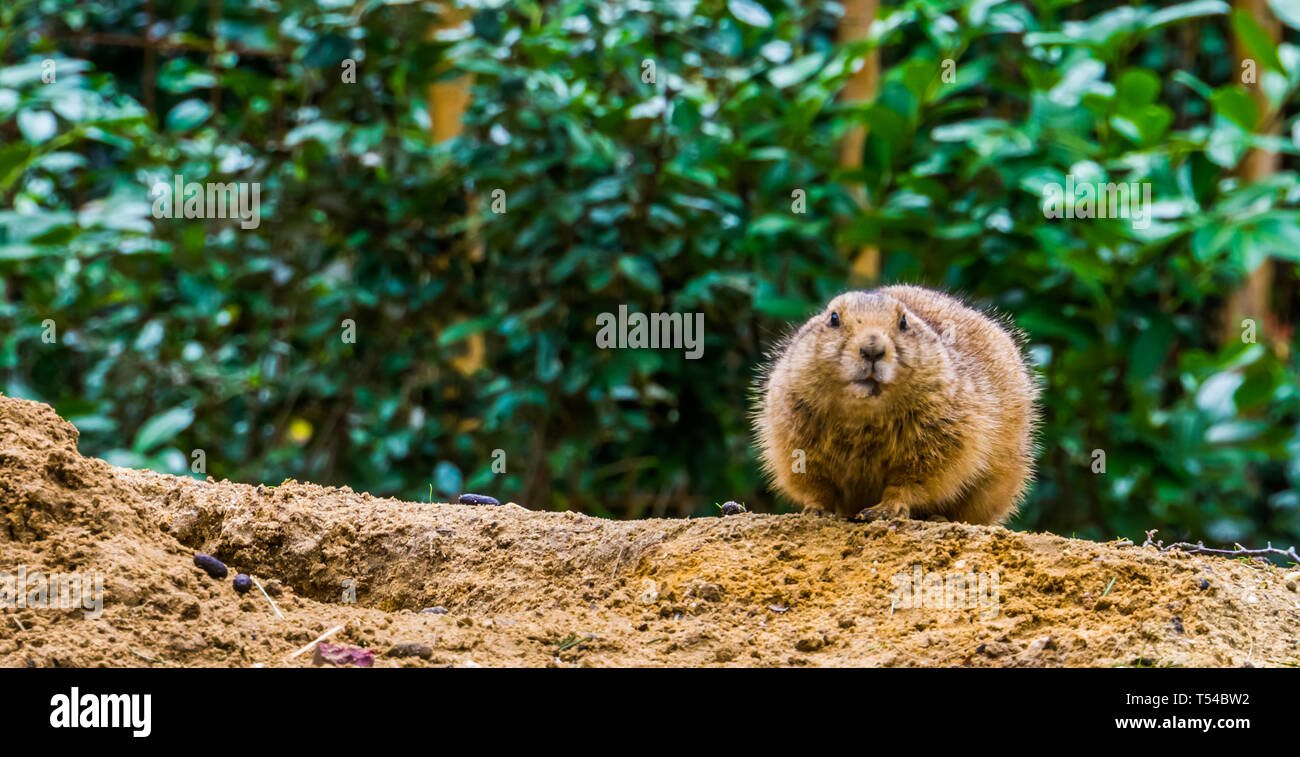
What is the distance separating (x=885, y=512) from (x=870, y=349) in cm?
54

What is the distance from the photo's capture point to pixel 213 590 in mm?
3020

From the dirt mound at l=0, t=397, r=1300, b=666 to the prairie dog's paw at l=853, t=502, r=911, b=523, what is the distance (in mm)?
133

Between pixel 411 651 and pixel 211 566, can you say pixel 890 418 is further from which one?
pixel 211 566

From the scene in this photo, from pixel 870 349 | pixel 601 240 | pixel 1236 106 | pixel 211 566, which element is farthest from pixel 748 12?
pixel 211 566

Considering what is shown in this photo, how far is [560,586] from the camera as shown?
339 cm

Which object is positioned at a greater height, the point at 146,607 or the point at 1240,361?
the point at 1240,361

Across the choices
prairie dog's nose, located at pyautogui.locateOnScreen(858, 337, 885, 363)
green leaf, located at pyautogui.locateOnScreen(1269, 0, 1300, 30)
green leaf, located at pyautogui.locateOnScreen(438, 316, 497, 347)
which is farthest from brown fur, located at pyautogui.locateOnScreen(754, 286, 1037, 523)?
green leaf, located at pyautogui.locateOnScreen(1269, 0, 1300, 30)

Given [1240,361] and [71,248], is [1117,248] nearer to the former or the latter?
[1240,361]

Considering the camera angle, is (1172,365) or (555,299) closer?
(555,299)

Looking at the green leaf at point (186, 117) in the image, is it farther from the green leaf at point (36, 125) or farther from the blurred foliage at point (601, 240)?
the green leaf at point (36, 125)

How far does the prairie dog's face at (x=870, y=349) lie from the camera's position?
12.3 ft

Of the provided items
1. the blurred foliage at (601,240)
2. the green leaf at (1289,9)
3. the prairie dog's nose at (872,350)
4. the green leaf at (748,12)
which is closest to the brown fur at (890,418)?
the prairie dog's nose at (872,350)
